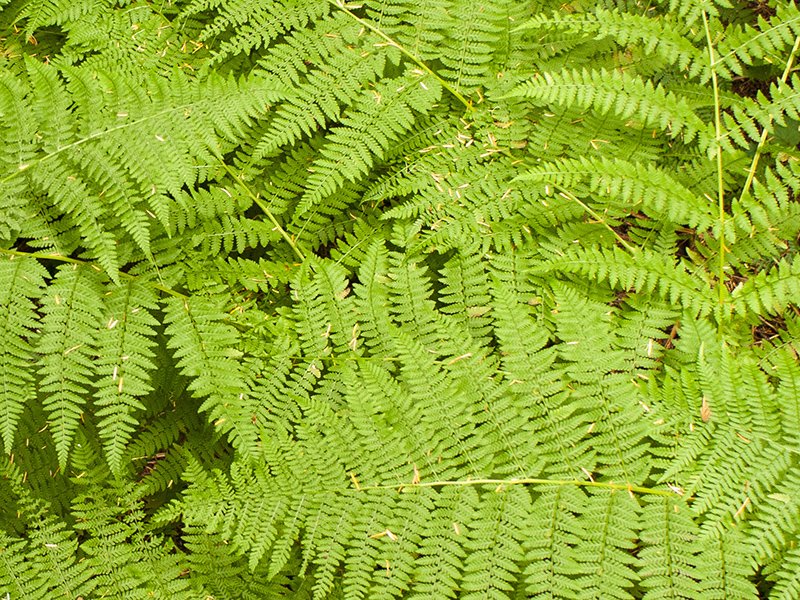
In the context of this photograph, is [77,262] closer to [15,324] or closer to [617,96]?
[15,324]

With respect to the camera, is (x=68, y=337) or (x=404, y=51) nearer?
(x=68, y=337)

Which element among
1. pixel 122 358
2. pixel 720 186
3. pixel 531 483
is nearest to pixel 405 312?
pixel 531 483

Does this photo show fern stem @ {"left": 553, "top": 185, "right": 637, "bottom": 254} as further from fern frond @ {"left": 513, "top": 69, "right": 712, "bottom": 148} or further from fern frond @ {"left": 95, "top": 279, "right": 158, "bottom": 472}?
fern frond @ {"left": 95, "top": 279, "right": 158, "bottom": 472}

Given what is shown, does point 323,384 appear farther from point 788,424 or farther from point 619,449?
point 788,424

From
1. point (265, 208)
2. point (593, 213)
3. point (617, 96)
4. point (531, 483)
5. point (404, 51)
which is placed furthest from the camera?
point (265, 208)

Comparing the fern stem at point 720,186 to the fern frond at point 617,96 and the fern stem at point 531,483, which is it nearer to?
the fern frond at point 617,96

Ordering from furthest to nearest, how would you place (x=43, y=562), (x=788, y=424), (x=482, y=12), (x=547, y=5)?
1. (x=547, y=5)
2. (x=482, y=12)
3. (x=43, y=562)
4. (x=788, y=424)

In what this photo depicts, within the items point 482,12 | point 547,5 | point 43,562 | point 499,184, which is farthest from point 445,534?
point 547,5

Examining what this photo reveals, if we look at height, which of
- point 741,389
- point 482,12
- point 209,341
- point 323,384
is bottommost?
point 741,389
